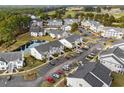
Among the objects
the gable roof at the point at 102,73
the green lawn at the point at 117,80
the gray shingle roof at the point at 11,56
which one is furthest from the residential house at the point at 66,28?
the green lawn at the point at 117,80

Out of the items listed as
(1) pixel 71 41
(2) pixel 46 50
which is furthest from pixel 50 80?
(1) pixel 71 41

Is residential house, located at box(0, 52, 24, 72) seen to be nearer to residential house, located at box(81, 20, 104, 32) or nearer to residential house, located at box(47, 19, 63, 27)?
residential house, located at box(47, 19, 63, 27)

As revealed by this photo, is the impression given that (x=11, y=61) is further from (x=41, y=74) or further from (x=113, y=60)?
(x=113, y=60)

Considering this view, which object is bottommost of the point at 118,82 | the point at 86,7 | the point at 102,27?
the point at 118,82

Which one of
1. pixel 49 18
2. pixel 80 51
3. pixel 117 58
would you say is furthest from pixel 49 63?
pixel 49 18

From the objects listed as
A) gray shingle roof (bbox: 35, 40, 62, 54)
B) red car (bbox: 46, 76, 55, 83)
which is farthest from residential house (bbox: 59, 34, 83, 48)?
red car (bbox: 46, 76, 55, 83)

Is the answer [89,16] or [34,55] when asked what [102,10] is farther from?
[34,55]

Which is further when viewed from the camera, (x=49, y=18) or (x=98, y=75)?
(x=49, y=18)
